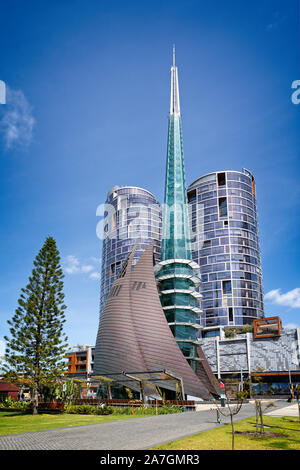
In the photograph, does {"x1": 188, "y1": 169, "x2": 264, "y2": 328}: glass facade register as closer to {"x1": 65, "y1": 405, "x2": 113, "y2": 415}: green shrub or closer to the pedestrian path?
the pedestrian path

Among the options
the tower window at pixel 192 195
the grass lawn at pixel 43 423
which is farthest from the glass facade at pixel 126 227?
the grass lawn at pixel 43 423

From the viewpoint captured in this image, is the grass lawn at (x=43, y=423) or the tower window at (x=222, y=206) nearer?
the grass lawn at (x=43, y=423)

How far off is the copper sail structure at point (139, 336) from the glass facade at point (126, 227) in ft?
207

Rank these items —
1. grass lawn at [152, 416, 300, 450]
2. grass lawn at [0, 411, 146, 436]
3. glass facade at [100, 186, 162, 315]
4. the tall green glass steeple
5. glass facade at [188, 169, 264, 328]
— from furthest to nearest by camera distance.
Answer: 1. glass facade at [100, 186, 162, 315]
2. glass facade at [188, 169, 264, 328]
3. the tall green glass steeple
4. grass lawn at [0, 411, 146, 436]
5. grass lawn at [152, 416, 300, 450]

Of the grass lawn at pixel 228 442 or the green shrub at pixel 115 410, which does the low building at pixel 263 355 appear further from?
the grass lawn at pixel 228 442

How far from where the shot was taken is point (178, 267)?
5816 centimetres

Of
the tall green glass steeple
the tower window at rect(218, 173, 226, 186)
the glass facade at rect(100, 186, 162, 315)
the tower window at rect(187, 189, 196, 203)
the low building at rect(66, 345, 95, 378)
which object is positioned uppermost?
the tower window at rect(218, 173, 226, 186)

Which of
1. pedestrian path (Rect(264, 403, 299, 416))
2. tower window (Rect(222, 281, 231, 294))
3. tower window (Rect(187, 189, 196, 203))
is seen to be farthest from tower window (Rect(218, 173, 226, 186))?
pedestrian path (Rect(264, 403, 299, 416))

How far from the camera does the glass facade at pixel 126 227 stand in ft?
388

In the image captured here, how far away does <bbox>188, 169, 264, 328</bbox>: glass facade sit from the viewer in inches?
3871

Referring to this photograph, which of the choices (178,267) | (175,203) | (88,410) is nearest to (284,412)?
(88,410)

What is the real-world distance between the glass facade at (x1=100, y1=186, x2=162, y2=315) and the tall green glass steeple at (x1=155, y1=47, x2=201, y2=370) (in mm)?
51274
